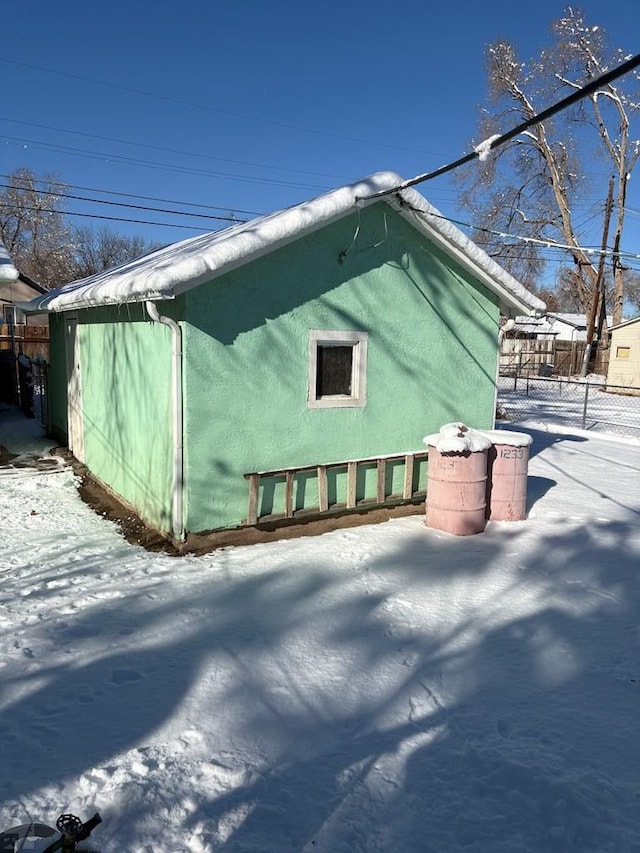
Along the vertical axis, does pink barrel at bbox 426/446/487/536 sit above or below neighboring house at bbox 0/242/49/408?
below

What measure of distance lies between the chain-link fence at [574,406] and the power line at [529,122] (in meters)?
9.92

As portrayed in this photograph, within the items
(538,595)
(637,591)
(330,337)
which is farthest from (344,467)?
(637,591)

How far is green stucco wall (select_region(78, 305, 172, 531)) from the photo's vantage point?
5.76m

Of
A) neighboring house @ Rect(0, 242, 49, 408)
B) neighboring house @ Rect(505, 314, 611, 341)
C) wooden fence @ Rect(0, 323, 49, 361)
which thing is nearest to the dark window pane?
neighboring house @ Rect(0, 242, 49, 408)

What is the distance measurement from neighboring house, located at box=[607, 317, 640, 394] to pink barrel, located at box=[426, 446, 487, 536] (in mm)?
20313

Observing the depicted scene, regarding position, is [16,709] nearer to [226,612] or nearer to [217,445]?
[226,612]

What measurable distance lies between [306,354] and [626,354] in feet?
73.9

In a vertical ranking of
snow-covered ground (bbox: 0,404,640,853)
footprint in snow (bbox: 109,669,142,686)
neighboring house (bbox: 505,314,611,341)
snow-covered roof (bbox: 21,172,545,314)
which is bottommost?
footprint in snow (bbox: 109,669,142,686)

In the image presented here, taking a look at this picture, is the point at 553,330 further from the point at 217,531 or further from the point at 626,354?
the point at 217,531

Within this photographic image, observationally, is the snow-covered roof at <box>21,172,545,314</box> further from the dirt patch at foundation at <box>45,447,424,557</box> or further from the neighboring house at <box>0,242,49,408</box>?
the dirt patch at foundation at <box>45,447,424,557</box>

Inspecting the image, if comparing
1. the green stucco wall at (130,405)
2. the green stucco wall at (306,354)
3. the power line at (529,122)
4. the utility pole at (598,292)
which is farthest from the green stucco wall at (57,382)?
the utility pole at (598,292)

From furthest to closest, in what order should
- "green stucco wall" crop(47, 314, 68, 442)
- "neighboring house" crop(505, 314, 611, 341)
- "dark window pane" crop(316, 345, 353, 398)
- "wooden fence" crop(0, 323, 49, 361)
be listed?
"neighboring house" crop(505, 314, 611, 341), "wooden fence" crop(0, 323, 49, 361), "green stucco wall" crop(47, 314, 68, 442), "dark window pane" crop(316, 345, 353, 398)

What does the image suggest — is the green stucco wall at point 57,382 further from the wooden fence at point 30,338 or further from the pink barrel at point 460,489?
the wooden fence at point 30,338

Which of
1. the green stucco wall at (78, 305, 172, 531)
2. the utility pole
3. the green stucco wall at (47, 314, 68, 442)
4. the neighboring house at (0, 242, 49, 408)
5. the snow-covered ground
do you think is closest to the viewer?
the snow-covered ground
